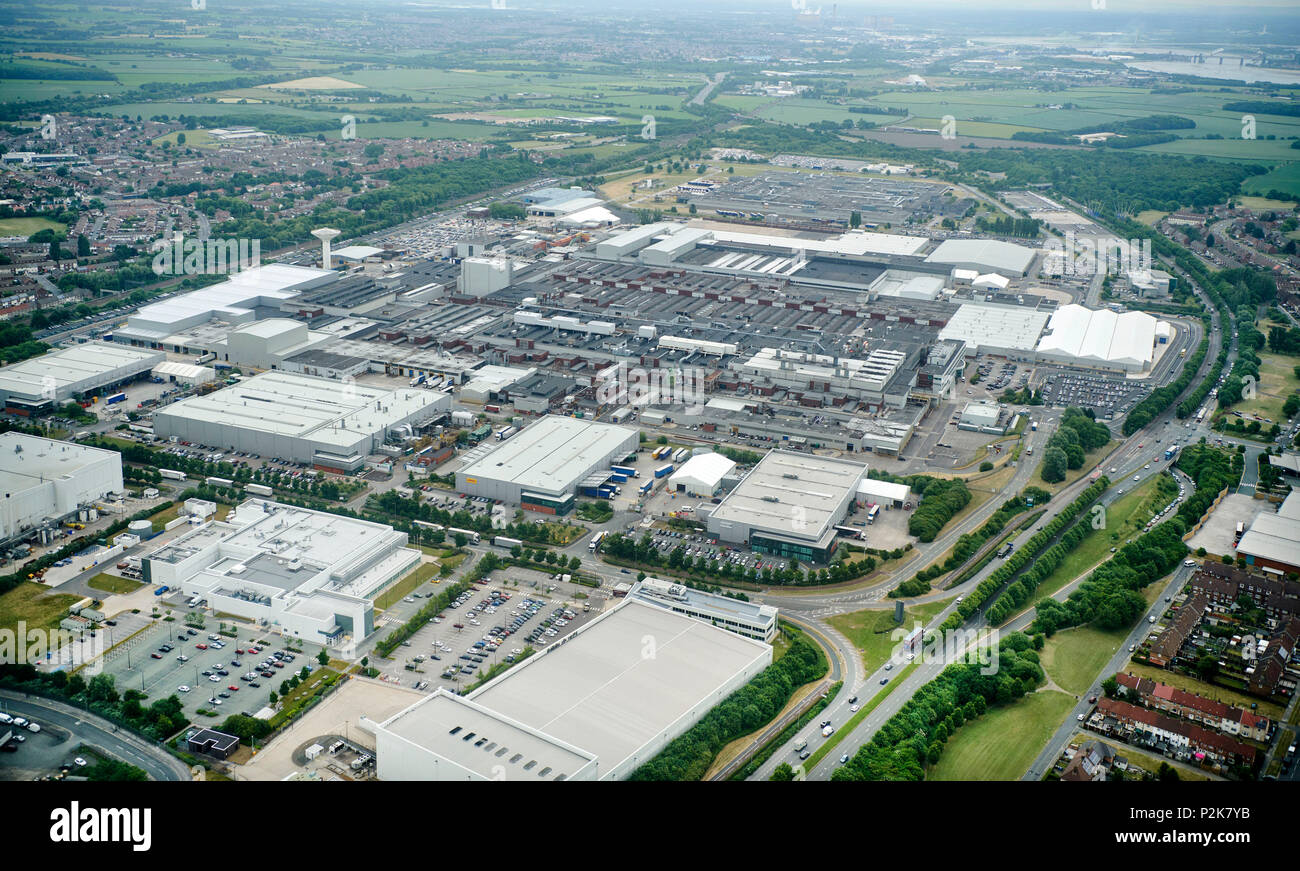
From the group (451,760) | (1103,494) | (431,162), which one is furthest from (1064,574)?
(431,162)

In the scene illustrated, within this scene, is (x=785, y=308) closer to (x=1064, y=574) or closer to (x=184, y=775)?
(x=1064, y=574)

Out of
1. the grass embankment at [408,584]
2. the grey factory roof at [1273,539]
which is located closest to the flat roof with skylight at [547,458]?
the grass embankment at [408,584]

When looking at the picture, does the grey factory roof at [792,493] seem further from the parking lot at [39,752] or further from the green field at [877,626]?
the parking lot at [39,752]

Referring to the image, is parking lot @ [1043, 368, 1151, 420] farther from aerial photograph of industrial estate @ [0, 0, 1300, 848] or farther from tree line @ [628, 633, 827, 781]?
tree line @ [628, 633, 827, 781]

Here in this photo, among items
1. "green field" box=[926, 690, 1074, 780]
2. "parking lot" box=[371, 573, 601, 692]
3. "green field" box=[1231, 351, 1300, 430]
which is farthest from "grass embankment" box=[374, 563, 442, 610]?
"green field" box=[1231, 351, 1300, 430]

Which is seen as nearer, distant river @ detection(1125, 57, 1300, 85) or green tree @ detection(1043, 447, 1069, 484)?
green tree @ detection(1043, 447, 1069, 484)

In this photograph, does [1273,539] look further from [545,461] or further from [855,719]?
[545,461]
